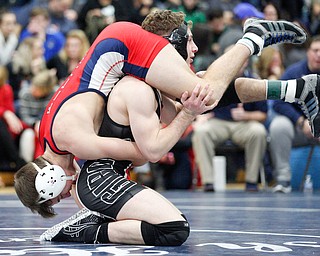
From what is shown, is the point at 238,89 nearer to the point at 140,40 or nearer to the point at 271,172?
the point at 140,40

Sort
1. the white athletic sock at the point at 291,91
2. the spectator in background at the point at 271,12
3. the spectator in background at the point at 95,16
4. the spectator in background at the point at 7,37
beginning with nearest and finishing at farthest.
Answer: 1. the white athletic sock at the point at 291,91
2. the spectator in background at the point at 7,37
3. the spectator in background at the point at 271,12
4. the spectator in background at the point at 95,16

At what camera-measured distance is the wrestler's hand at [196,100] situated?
4383mm

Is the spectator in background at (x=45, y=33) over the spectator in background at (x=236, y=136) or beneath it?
over

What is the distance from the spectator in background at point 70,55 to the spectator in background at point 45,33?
0.70ft

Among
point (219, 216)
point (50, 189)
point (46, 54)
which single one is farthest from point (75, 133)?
point (46, 54)

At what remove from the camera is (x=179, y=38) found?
15.1ft

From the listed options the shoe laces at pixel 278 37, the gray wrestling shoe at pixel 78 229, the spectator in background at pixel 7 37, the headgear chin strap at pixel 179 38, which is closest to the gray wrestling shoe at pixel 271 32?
the shoe laces at pixel 278 37

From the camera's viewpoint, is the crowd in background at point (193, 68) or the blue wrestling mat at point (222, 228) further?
the crowd in background at point (193, 68)

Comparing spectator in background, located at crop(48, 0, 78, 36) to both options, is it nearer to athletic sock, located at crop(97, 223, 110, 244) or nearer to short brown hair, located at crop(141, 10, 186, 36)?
short brown hair, located at crop(141, 10, 186, 36)

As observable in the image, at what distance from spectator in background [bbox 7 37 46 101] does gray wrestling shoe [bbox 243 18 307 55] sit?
569 centimetres

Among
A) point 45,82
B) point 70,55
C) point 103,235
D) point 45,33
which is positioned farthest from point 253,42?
point 45,33

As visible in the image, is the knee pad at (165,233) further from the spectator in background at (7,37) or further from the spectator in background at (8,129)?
the spectator in background at (7,37)

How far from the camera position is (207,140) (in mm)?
8891

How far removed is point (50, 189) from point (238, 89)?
1132 millimetres
